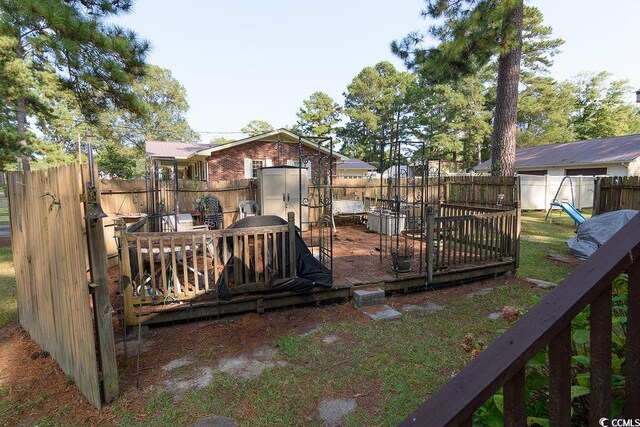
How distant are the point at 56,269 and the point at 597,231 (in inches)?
344

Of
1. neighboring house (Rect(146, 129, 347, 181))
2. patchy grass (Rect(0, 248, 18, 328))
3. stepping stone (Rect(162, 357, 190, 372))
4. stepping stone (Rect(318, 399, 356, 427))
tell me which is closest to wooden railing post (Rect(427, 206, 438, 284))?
stepping stone (Rect(318, 399, 356, 427))

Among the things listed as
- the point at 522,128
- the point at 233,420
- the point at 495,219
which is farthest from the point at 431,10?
the point at 522,128

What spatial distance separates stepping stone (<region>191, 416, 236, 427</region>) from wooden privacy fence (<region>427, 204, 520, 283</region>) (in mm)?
3500

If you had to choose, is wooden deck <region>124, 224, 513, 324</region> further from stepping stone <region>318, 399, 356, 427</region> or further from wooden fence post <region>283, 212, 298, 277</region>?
stepping stone <region>318, 399, 356, 427</region>

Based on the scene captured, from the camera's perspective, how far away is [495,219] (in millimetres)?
5562

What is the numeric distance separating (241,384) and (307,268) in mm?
1803

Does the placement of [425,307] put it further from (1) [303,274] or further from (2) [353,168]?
(2) [353,168]

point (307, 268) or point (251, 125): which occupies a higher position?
point (251, 125)

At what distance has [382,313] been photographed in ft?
14.1

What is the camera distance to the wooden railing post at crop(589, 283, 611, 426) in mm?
842

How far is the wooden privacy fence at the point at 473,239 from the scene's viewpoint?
201 inches

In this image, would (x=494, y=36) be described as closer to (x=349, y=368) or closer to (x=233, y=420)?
(x=349, y=368)

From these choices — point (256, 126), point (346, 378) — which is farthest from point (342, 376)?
point (256, 126)

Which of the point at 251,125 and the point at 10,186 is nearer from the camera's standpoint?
the point at 10,186
